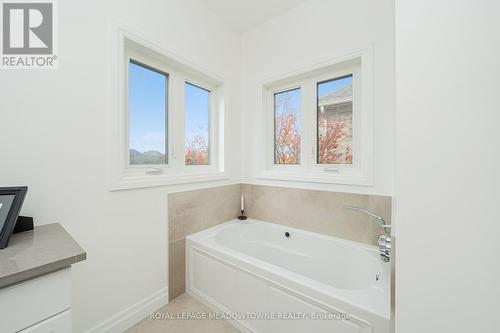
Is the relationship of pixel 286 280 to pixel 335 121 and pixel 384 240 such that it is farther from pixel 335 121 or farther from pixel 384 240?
pixel 335 121

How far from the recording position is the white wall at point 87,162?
105 cm

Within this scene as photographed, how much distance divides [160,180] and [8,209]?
0.86 meters

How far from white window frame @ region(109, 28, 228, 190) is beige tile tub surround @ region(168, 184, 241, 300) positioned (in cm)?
16

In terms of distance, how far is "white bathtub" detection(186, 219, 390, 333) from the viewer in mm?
1047

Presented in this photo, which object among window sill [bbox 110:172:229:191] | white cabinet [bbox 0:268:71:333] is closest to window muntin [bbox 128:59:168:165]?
window sill [bbox 110:172:229:191]

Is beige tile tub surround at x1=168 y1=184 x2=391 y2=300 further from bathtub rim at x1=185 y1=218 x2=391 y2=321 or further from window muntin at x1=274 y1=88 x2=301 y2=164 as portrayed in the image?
window muntin at x1=274 y1=88 x2=301 y2=164

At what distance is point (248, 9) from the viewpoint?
207 centimetres

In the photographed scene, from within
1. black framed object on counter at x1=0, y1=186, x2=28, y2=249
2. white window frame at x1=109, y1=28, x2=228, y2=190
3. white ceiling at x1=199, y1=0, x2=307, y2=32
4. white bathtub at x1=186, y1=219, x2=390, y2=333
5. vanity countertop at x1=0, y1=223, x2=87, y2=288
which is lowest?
white bathtub at x1=186, y1=219, x2=390, y2=333

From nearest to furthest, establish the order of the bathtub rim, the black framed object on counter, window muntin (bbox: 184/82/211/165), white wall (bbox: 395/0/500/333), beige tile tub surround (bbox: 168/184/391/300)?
white wall (bbox: 395/0/500/333) → the black framed object on counter → the bathtub rim → beige tile tub surround (bbox: 168/184/391/300) → window muntin (bbox: 184/82/211/165)

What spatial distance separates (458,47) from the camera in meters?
0.49

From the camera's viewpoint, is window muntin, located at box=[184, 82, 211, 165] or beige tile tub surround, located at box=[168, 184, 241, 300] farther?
window muntin, located at box=[184, 82, 211, 165]

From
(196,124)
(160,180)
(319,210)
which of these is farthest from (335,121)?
(160,180)

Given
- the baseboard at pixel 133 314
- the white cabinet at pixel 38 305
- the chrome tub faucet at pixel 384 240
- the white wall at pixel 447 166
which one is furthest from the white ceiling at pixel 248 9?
the baseboard at pixel 133 314

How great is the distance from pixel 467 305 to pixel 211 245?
1546mm
